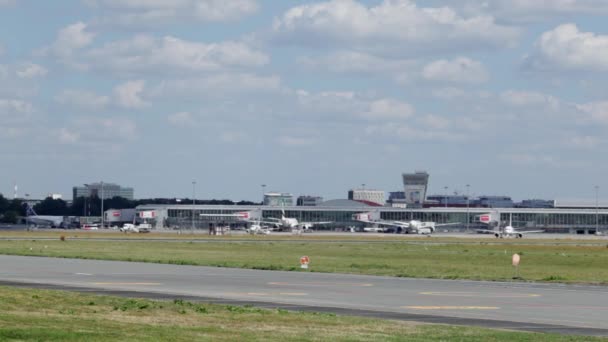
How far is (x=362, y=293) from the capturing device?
40.0 m

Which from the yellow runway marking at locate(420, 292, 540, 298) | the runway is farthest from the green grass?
the yellow runway marking at locate(420, 292, 540, 298)

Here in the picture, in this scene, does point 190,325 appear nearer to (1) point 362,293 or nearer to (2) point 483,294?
(1) point 362,293

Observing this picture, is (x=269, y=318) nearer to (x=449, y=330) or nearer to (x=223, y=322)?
(x=223, y=322)

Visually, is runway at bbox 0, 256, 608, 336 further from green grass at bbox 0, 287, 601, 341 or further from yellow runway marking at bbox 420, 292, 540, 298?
green grass at bbox 0, 287, 601, 341

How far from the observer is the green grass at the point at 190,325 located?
21.7 m

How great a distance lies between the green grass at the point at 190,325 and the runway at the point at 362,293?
8.55 ft

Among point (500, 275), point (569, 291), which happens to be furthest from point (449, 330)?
point (500, 275)

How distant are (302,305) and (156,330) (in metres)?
11.4

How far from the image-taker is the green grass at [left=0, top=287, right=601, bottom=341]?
21.7 metres

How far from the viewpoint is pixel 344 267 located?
6197 cm

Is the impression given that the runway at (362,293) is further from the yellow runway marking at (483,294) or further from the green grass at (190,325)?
the green grass at (190,325)

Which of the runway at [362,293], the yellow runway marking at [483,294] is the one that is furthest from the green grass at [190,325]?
the yellow runway marking at [483,294]

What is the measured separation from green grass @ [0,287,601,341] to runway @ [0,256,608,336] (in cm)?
261

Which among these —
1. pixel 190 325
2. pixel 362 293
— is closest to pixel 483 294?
pixel 362 293
